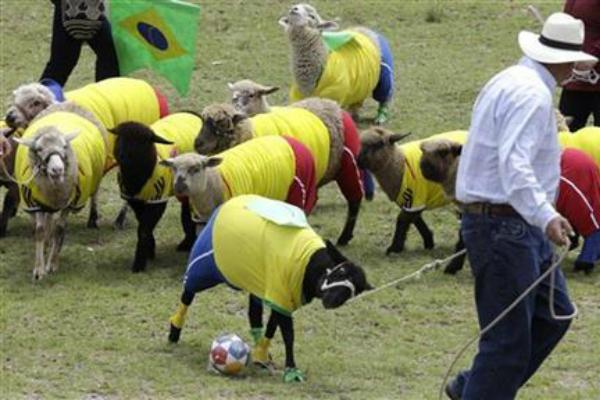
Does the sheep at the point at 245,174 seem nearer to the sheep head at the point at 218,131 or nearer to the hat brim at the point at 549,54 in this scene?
the sheep head at the point at 218,131

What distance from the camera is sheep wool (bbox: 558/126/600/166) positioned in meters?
10.8

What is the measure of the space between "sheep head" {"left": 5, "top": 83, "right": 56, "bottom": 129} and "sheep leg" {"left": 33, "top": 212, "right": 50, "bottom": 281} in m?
0.97

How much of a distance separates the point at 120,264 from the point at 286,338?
2.70m

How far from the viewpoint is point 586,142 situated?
35.7 ft

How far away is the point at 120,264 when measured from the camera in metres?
11.1

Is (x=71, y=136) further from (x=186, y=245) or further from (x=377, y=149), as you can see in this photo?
(x=377, y=149)

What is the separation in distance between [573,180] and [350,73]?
399 centimetres

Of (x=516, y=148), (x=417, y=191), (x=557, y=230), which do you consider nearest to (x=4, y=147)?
(x=417, y=191)

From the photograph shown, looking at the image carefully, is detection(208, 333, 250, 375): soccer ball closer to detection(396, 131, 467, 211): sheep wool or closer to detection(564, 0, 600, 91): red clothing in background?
detection(396, 131, 467, 211): sheep wool

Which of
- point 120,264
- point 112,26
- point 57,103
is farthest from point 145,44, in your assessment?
point 120,264

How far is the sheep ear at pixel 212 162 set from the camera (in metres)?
10.4

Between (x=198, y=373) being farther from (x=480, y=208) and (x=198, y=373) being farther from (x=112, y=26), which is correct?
(x=112, y=26)

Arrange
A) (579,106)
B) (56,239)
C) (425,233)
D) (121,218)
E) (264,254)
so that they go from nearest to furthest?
(264,254) < (56,239) < (425,233) < (121,218) < (579,106)

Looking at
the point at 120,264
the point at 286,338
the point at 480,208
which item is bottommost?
the point at 120,264
